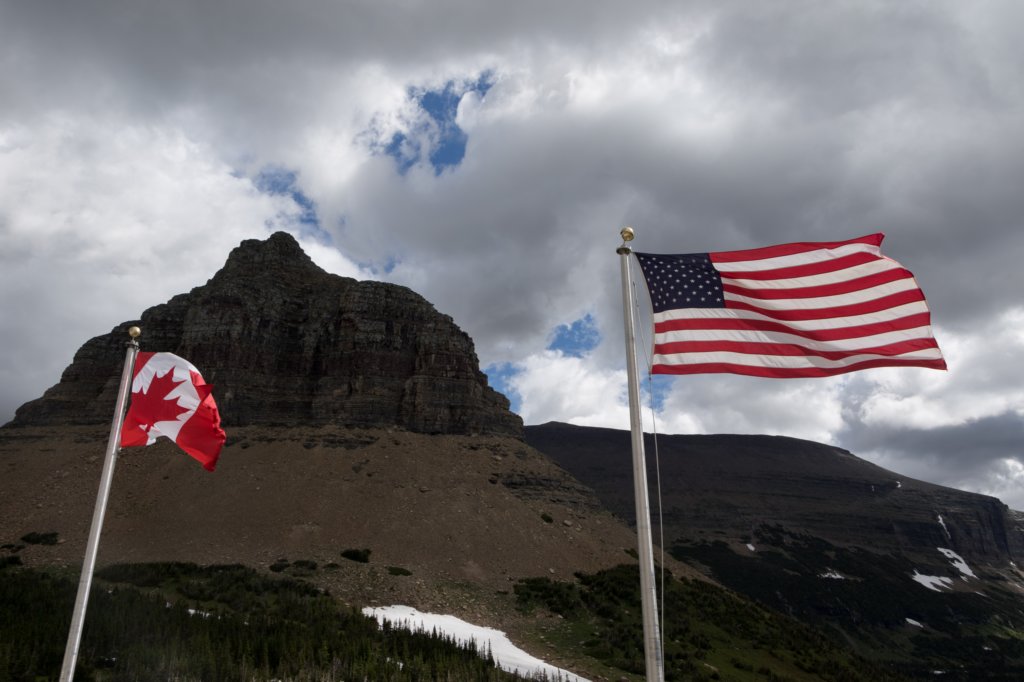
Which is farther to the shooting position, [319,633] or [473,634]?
[473,634]

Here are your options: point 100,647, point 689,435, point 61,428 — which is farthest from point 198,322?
point 689,435

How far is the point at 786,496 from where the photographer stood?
459 ft

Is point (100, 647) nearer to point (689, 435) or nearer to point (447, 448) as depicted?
point (447, 448)

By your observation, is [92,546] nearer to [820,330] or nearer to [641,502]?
[641,502]

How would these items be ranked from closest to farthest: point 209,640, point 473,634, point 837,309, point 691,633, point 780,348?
point 780,348
point 837,309
point 209,640
point 473,634
point 691,633

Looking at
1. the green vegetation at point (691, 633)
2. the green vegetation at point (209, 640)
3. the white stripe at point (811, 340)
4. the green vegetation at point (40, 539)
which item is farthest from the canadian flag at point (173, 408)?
the green vegetation at point (40, 539)

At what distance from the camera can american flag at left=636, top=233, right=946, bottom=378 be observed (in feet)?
34.7

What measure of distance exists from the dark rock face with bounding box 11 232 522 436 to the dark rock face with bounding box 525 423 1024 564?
188 ft

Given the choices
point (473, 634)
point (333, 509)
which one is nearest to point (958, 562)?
point (333, 509)

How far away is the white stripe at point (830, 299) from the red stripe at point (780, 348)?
69 cm

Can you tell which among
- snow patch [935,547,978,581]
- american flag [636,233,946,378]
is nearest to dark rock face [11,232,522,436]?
american flag [636,233,946,378]

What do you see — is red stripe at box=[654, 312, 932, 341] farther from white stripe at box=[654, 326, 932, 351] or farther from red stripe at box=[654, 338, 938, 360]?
red stripe at box=[654, 338, 938, 360]

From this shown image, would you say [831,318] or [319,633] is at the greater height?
[831,318]

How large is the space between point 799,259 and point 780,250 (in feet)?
1.19
